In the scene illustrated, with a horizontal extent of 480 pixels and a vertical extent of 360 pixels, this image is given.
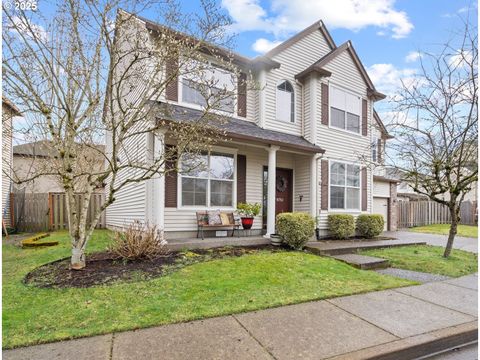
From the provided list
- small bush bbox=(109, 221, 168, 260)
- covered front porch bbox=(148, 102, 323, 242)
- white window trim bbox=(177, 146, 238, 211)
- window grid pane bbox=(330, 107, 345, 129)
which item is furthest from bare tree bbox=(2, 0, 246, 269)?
window grid pane bbox=(330, 107, 345, 129)

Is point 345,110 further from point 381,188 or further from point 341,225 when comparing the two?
point 381,188

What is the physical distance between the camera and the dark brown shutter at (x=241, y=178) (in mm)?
9867

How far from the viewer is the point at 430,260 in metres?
7.46

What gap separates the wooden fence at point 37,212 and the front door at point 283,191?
23.2 ft

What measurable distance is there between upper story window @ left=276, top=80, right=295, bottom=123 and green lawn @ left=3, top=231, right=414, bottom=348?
6100mm

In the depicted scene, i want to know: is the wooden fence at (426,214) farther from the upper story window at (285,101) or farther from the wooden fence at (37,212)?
the wooden fence at (37,212)

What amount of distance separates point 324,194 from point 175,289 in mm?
7709

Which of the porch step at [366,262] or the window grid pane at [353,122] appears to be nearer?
the porch step at [366,262]

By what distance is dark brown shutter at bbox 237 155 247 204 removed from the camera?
9.87 metres

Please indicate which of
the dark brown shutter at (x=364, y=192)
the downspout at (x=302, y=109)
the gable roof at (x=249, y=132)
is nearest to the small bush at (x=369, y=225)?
the dark brown shutter at (x=364, y=192)

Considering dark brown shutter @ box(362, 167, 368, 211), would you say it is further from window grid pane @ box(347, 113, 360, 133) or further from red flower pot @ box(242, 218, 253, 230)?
red flower pot @ box(242, 218, 253, 230)

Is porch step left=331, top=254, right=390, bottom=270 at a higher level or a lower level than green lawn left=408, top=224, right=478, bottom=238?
higher

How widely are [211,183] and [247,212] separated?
4.71 feet

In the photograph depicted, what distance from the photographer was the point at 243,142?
29.4 feet
